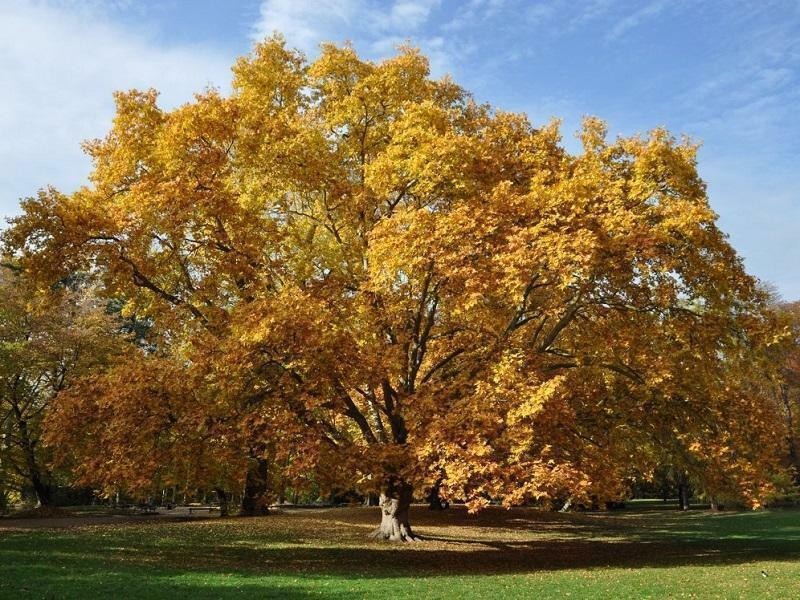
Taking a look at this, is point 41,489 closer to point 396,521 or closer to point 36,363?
point 36,363

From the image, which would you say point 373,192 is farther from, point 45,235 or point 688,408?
point 688,408

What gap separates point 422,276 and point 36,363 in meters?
22.5

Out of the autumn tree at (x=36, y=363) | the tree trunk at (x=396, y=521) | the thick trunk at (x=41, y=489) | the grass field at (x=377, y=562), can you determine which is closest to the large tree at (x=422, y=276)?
the tree trunk at (x=396, y=521)

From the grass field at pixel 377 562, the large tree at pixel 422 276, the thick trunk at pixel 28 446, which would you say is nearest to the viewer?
the grass field at pixel 377 562

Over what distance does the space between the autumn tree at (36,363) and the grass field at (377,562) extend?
763 centimetres

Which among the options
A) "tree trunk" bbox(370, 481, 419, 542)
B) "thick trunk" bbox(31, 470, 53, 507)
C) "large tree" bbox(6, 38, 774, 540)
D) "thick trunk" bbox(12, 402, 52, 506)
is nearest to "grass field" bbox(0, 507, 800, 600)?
"tree trunk" bbox(370, 481, 419, 542)

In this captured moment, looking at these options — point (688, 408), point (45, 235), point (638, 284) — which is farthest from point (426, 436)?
point (45, 235)

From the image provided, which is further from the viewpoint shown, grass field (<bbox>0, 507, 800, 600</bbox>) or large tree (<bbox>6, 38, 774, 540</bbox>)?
large tree (<bbox>6, 38, 774, 540</bbox>)

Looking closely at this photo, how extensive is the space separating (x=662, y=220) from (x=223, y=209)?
1177 cm

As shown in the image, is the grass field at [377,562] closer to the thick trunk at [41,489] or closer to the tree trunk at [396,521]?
the tree trunk at [396,521]

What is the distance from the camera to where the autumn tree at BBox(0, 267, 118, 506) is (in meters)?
31.3

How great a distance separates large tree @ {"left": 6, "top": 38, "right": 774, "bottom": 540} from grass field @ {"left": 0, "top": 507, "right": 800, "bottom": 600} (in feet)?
7.03

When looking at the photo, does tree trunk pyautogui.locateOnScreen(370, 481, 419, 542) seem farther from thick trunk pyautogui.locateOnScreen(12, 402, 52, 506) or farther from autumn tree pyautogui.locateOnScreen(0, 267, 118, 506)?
thick trunk pyautogui.locateOnScreen(12, 402, 52, 506)

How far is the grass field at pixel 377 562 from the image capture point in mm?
13320
